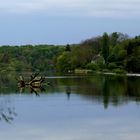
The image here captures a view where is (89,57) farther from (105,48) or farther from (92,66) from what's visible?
(105,48)

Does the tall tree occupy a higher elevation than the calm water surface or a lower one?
higher

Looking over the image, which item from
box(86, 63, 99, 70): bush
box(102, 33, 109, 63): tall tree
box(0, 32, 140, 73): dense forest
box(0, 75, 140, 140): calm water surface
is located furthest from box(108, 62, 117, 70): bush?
box(0, 75, 140, 140): calm water surface

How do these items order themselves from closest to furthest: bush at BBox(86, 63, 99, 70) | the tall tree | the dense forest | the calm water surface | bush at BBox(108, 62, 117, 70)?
the calm water surface, the dense forest, bush at BBox(108, 62, 117, 70), the tall tree, bush at BBox(86, 63, 99, 70)

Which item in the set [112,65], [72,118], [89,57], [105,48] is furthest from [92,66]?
[72,118]

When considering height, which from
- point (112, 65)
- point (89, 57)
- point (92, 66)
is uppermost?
point (89, 57)

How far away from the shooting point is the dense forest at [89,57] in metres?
75.9

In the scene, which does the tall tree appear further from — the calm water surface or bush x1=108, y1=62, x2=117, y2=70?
the calm water surface

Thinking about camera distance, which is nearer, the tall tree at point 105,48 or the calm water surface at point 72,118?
the calm water surface at point 72,118

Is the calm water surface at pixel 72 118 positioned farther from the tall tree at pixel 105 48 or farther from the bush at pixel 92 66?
the bush at pixel 92 66

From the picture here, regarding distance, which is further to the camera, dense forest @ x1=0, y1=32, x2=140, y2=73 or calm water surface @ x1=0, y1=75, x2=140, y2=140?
dense forest @ x1=0, y1=32, x2=140, y2=73

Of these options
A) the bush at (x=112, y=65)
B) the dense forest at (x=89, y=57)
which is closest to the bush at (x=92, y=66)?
the dense forest at (x=89, y=57)

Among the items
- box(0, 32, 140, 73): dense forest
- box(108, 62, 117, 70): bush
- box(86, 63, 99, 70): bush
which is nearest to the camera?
box(0, 32, 140, 73): dense forest

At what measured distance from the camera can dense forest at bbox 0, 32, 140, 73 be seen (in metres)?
75.9

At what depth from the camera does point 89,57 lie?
91688mm
